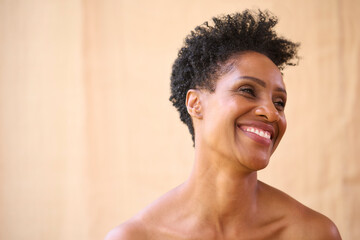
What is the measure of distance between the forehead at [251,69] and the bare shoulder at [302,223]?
1.41 feet

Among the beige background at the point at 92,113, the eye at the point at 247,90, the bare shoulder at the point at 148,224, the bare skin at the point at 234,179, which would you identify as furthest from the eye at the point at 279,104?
the beige background at the point at 92,113

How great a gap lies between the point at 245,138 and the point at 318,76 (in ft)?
3.90

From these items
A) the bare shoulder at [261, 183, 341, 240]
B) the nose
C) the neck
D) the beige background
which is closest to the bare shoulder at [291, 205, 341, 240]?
the bare shoulder at [261, 183, 341, 240]

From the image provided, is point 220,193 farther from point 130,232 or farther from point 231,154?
point 130,232

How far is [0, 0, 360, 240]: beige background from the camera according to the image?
276 centimetres

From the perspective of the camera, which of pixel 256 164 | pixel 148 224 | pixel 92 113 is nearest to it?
pixel 256 164

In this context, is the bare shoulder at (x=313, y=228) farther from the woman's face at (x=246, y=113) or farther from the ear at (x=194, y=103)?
the ear at (x=194, y=103)

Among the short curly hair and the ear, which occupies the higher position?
the short curly hair

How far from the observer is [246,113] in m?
1.60

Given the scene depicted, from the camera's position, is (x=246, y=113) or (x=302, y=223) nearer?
(x=246, y=113)

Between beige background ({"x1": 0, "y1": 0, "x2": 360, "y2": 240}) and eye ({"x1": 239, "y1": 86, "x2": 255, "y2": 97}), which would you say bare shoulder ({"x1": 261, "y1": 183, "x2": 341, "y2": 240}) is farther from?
beige background ({"x1": 0, "y1": 0, "x2": 360, "y2": 240})

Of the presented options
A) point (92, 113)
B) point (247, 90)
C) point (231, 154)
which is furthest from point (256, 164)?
point (92, 113)

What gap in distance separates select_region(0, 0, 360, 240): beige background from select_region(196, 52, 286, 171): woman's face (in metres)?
1.02

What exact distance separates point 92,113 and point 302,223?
58.6 inches
